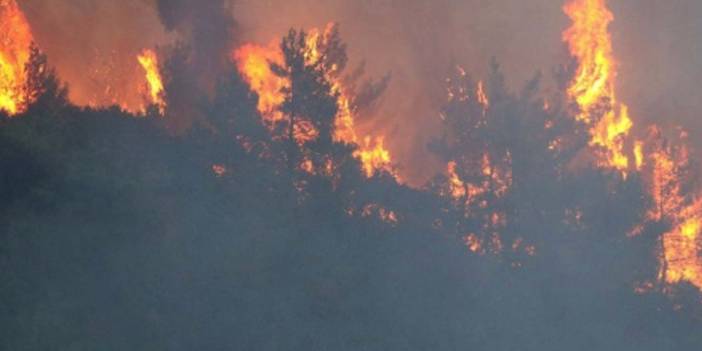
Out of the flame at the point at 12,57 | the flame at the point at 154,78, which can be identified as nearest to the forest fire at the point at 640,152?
the flame at the point at 154,78

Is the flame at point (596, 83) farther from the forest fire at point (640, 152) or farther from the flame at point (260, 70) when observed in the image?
the flame at point (260, 70)

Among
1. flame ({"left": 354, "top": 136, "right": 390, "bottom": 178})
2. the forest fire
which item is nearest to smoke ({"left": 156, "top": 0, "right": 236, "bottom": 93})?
flame ({"left": 354, "top": 136, "right": 390, "bottom": 178})

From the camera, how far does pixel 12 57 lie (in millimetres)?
43219

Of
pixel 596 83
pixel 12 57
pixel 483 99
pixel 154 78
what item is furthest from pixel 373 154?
pixel 12 57

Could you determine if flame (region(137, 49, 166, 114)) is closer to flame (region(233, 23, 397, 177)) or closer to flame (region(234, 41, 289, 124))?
flame (region(233, 23, 397, 177))

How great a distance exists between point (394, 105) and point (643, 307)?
31.5 m

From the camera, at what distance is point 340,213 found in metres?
33.8

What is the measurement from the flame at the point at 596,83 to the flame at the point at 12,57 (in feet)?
102

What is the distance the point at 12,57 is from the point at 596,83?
35082mm

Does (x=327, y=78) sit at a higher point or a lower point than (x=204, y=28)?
lower

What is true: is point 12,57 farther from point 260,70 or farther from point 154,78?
point 260,70

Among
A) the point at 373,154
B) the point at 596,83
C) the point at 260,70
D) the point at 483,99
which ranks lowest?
the point at 373,154

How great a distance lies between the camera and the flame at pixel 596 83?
2063 inches

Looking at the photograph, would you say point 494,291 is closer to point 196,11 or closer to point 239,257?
point 239,257
